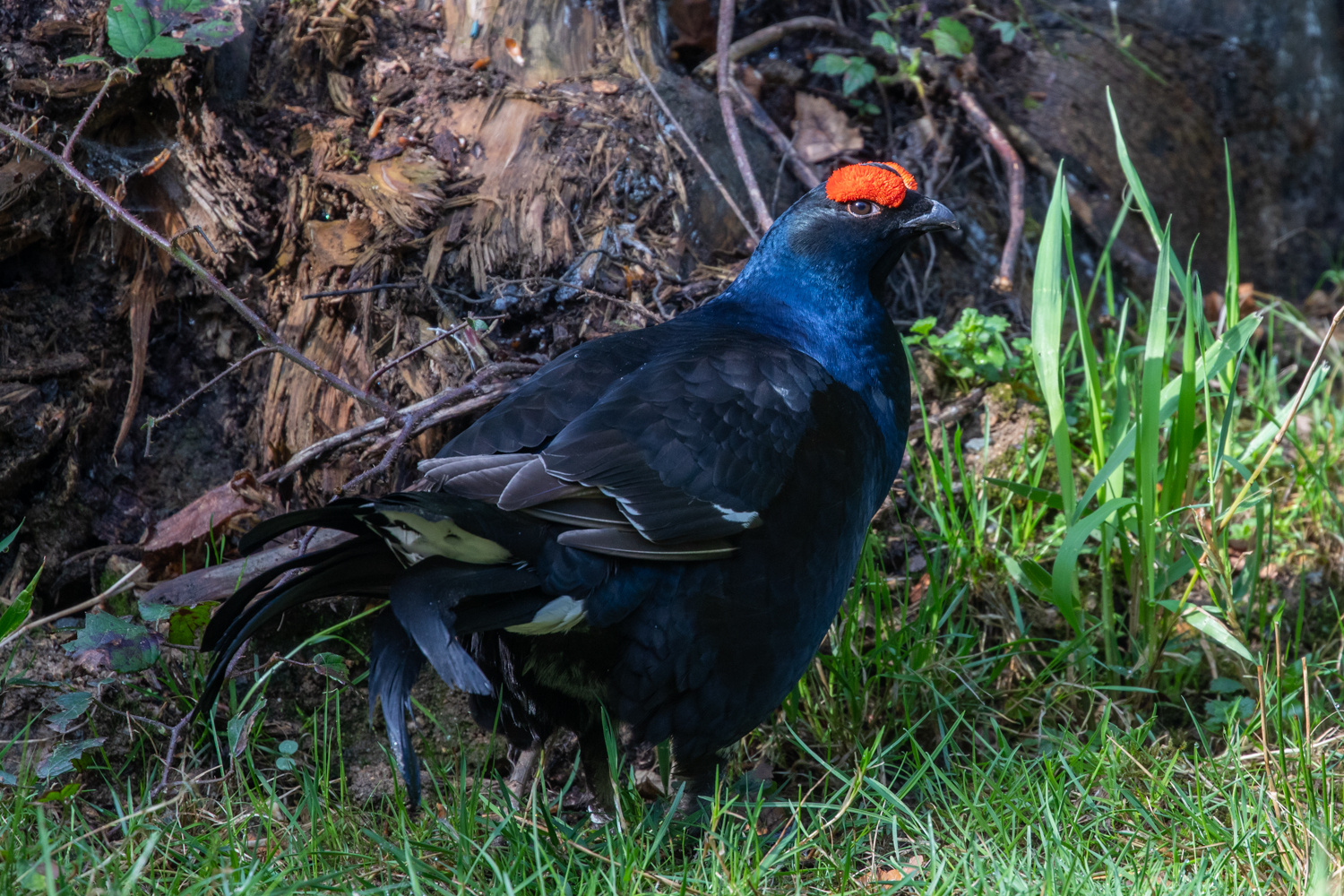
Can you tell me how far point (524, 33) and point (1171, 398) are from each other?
2.46 metres

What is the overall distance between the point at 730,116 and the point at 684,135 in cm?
24

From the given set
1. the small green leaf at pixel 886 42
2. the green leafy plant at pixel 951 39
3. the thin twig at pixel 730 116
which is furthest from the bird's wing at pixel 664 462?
the green leafy plant at pixel 951 39

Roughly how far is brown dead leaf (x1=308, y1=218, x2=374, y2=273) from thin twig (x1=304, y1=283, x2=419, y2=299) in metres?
0.09

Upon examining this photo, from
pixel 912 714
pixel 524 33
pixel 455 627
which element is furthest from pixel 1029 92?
pixel 455 627

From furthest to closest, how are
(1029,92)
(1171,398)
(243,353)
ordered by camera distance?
(1029,92) < (243,353) < (1171,398)

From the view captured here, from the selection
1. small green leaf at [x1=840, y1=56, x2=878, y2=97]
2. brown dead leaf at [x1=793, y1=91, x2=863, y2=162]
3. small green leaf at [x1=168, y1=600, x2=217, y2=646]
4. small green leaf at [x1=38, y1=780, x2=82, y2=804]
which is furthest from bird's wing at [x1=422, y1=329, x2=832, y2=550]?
small green leaf at [x1=840, y1=56, x2=878, y2=97]

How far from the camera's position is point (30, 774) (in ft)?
7.56

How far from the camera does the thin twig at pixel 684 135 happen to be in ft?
12.2

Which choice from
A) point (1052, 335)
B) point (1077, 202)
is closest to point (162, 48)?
point (1052, 335)

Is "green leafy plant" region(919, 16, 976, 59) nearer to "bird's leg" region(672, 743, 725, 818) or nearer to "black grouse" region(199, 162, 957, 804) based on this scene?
"black grouse" region(199, 162, 957, 804)

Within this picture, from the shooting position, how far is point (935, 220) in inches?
114

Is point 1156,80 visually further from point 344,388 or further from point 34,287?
point 34,287

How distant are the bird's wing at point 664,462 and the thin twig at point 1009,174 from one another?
5.81 ft

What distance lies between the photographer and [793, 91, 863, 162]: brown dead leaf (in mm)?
4176
